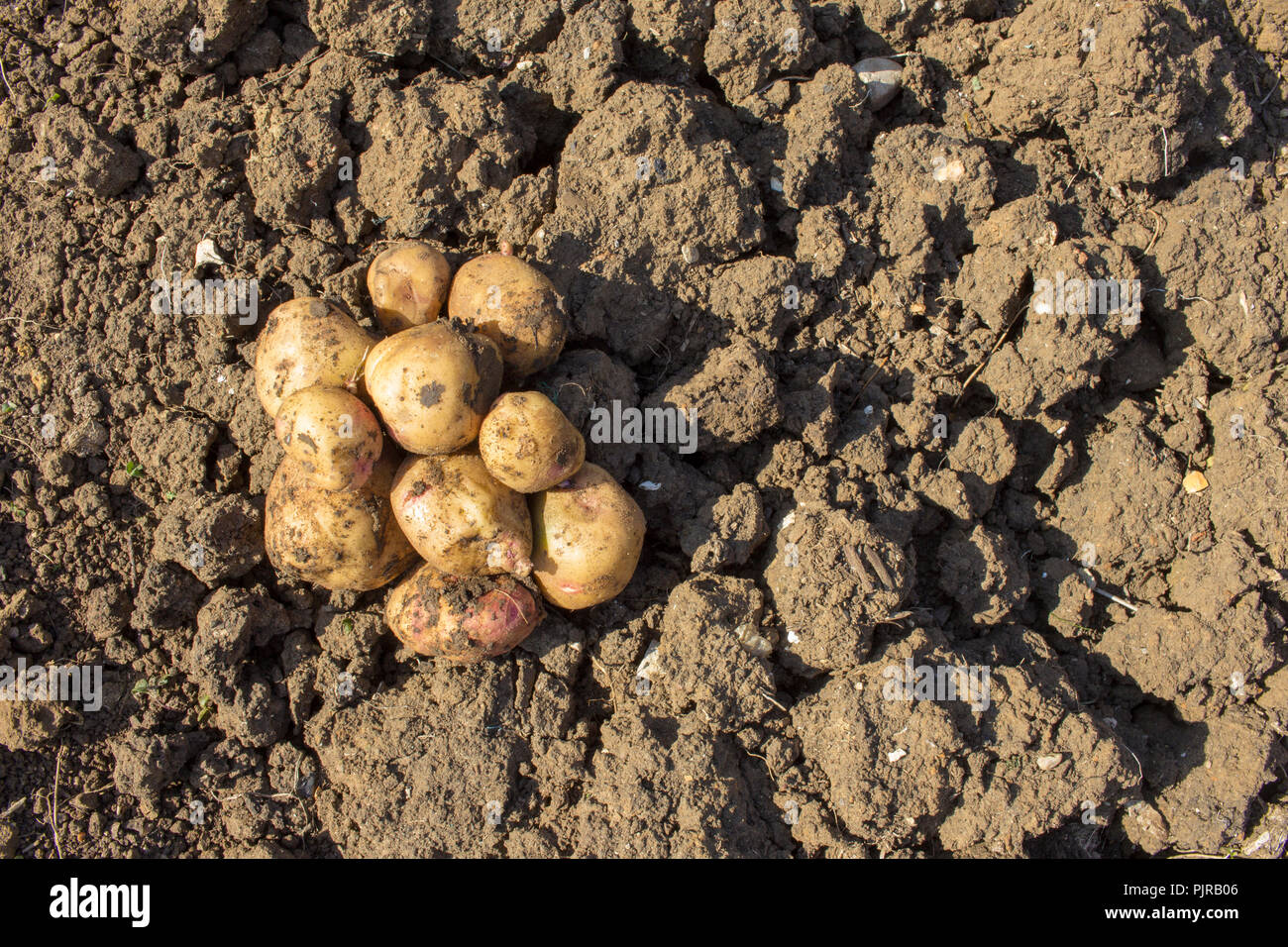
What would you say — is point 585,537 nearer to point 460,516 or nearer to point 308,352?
point 460,516

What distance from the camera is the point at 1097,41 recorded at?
3535mm

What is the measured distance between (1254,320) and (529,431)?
314 centimetres

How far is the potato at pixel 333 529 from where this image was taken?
301 centimetres

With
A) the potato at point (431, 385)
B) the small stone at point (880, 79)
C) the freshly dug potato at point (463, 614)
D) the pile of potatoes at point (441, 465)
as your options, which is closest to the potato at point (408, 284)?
the pile of potatoes at point (441, 465)

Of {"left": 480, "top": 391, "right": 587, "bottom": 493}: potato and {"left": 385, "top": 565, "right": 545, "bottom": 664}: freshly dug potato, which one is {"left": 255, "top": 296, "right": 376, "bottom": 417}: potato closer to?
{"left": 480, "top": 391, "right": 587, "bottom": 493}: potato

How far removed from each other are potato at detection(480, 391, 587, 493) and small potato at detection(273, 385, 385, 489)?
0.40 m

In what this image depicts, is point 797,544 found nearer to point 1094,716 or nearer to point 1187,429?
point 1094,716

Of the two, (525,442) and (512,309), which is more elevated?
(512,309)

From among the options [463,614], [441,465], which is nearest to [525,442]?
[441,465]

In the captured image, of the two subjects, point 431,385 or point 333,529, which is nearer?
point 431,385

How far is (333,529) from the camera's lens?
3.01 metres

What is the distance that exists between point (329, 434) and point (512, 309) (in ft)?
2.66

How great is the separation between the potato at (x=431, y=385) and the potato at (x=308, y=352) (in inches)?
4.5
